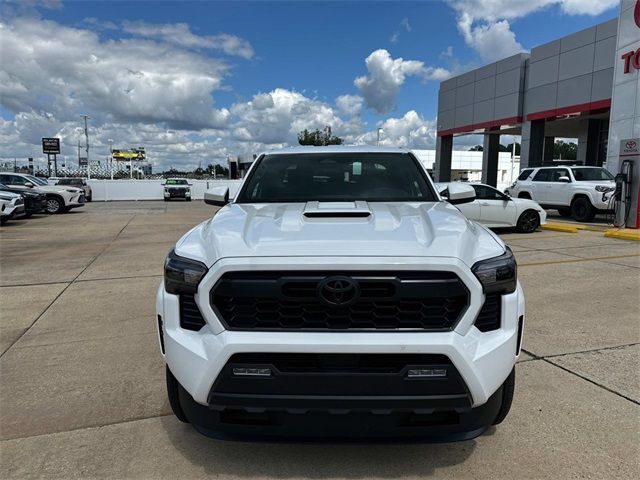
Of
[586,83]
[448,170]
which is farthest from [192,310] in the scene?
[448,170]

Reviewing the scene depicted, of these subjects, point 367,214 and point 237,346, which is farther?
point 367,214

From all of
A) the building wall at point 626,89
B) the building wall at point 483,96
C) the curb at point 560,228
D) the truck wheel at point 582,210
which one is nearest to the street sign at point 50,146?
the building wall at point 483,96

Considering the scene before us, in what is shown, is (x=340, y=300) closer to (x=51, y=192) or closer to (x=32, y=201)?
(x=32, y=201)

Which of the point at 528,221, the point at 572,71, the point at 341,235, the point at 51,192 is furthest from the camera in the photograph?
the point at 572,71

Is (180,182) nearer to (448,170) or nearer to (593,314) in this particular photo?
(448,170)

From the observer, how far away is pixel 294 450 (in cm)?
279

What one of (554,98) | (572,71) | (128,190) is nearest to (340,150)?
(572,71)

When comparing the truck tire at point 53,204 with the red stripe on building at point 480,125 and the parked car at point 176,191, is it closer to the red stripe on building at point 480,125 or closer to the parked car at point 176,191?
the parked car at point 176,191

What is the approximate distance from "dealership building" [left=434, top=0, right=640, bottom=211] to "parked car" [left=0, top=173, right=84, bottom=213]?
20014 millimetres

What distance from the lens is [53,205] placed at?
20500mm

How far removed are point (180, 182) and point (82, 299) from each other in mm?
30531

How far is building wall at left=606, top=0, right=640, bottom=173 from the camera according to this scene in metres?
13.1

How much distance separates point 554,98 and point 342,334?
84.5 feet

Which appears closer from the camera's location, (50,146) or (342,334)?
(342,334)
